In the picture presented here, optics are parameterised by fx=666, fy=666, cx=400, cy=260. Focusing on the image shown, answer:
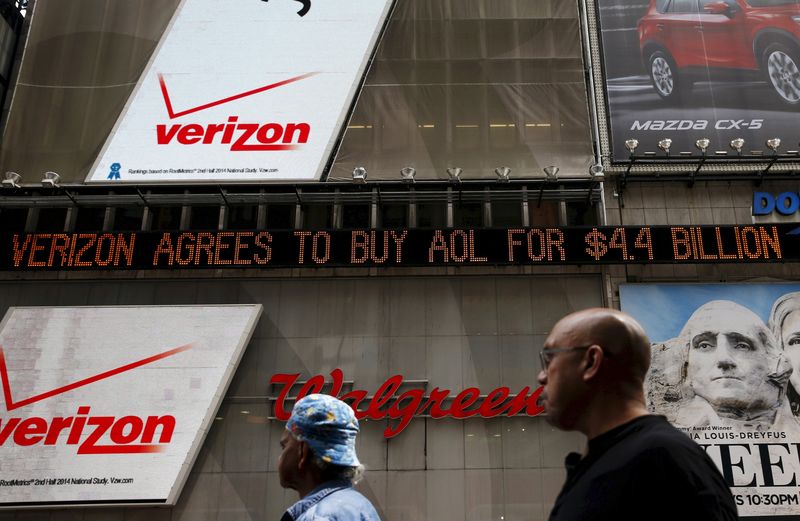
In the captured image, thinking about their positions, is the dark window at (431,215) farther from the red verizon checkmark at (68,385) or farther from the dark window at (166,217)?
the red verizon checkmark at (68,385)

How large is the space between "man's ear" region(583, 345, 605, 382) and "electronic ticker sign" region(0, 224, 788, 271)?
1169 cm

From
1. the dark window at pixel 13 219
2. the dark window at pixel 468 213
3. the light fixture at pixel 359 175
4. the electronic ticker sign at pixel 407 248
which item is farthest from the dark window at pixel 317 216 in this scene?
the dark window at pixel 13 219

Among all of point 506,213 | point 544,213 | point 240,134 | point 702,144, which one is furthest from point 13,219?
point 702,144

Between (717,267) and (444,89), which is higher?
(444,89)

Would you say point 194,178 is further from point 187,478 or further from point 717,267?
point 717,267

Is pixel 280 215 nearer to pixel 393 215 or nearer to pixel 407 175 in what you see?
pixel 393 215

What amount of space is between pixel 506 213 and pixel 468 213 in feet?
3.02

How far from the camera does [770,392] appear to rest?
14273mm

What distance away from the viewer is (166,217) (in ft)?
54.1

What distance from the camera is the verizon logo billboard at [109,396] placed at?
44.7ft

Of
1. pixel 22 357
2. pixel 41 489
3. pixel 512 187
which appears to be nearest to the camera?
pixel 41 489

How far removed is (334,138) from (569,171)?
18.5 ft

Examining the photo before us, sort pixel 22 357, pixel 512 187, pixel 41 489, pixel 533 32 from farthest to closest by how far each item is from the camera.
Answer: pixel 533 32, pixel 512 187, pixel 22 357, pixel 41 489

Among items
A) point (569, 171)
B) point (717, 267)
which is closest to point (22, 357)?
point (569, 171)
